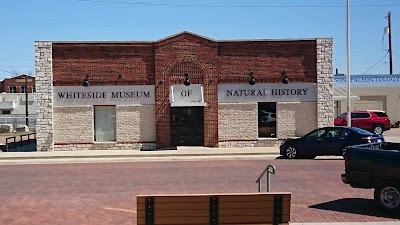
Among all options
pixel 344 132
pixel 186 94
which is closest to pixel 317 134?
pixel 344 132

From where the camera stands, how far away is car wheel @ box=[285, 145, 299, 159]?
71.8ft

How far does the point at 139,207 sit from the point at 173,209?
1.45ft

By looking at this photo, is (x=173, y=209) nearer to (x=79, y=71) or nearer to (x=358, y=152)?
(x=358, y=152)

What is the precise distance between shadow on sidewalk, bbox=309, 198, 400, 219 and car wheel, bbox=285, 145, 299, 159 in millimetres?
10257

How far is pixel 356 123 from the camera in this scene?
121 ft

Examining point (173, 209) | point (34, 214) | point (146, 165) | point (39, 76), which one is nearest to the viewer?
point (173, 209)

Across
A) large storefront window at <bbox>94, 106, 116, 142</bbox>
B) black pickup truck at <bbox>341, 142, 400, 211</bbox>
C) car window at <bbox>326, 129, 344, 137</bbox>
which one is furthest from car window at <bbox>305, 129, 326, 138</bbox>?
black pickup truck at <bbox>341, 142, 400, 211</bbox>

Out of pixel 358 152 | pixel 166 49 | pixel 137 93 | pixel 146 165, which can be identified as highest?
pixel 166 49

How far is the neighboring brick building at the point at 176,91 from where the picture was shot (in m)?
27.2

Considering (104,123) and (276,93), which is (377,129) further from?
(104,123)

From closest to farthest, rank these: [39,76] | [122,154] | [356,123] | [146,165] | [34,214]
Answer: [34,214], [146,165], [122,154], [39,76], [356,123]

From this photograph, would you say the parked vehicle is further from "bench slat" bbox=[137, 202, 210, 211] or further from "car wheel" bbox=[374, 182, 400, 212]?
"bench slat" bbox=[137, 202, 210, 211]

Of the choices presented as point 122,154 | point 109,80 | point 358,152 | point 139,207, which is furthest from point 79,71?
point 139,207

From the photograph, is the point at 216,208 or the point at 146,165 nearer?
the point at 216,208
